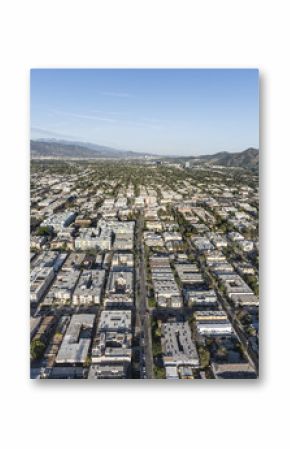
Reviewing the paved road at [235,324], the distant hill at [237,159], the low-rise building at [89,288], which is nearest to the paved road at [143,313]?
the low-rise building at [89,288]

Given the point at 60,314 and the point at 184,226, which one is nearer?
the point at 60,314

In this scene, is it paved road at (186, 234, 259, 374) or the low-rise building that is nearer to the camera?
paved road at (186, 234, 259, 374)

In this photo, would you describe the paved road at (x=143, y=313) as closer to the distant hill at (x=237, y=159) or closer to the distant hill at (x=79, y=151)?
the distant hill at (x=79, y=151)

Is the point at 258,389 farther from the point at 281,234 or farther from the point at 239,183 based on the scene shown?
the point at 239,183

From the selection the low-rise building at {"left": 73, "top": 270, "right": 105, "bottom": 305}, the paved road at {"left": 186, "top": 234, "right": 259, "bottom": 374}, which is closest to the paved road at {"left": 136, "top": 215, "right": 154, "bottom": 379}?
the low-rise building at {"left": 73, "top": 270, "right": 105, "bottom": 305}

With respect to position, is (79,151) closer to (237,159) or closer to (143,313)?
(237,159)

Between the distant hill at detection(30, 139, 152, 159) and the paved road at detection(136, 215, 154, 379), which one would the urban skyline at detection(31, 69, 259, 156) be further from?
the paved road at detection(136, 215, 154, 379)
